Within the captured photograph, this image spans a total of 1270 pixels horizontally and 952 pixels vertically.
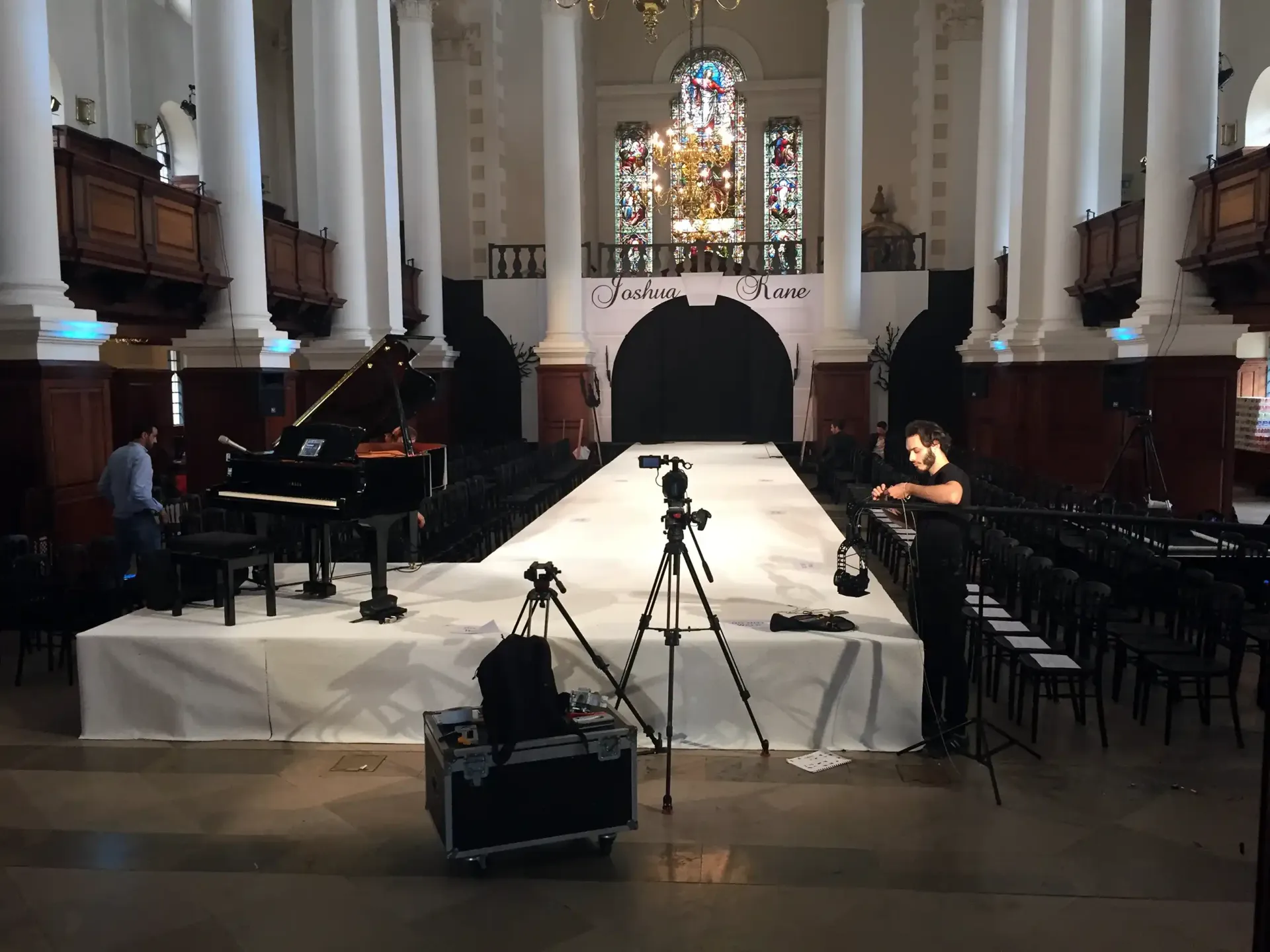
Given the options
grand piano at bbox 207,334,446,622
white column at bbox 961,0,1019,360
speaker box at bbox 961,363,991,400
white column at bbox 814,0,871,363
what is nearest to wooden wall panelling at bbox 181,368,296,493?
grand piano at bbox 207,334,446,622

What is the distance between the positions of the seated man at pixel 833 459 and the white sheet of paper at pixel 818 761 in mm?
9807

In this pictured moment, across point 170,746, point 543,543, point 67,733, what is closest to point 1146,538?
point 543,543

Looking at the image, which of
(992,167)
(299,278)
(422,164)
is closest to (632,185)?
(422,164)

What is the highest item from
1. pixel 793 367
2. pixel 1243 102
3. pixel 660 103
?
pixel 660 103

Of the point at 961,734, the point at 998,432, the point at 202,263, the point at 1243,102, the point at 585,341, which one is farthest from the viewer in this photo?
the point at 585,341

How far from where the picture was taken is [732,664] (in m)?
4.99

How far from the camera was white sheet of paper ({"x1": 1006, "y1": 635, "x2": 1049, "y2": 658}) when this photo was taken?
5688 mm

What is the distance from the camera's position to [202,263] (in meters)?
10.5

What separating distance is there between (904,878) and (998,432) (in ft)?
38.0

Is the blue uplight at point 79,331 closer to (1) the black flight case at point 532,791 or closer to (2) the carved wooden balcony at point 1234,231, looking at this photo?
(1) the black flight case at point 532,791

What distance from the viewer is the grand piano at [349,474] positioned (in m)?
5.73

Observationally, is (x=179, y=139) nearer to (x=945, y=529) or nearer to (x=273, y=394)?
(x=273, y=394)

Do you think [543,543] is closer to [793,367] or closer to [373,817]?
[373,817]

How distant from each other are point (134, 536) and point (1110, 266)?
10.3 m
